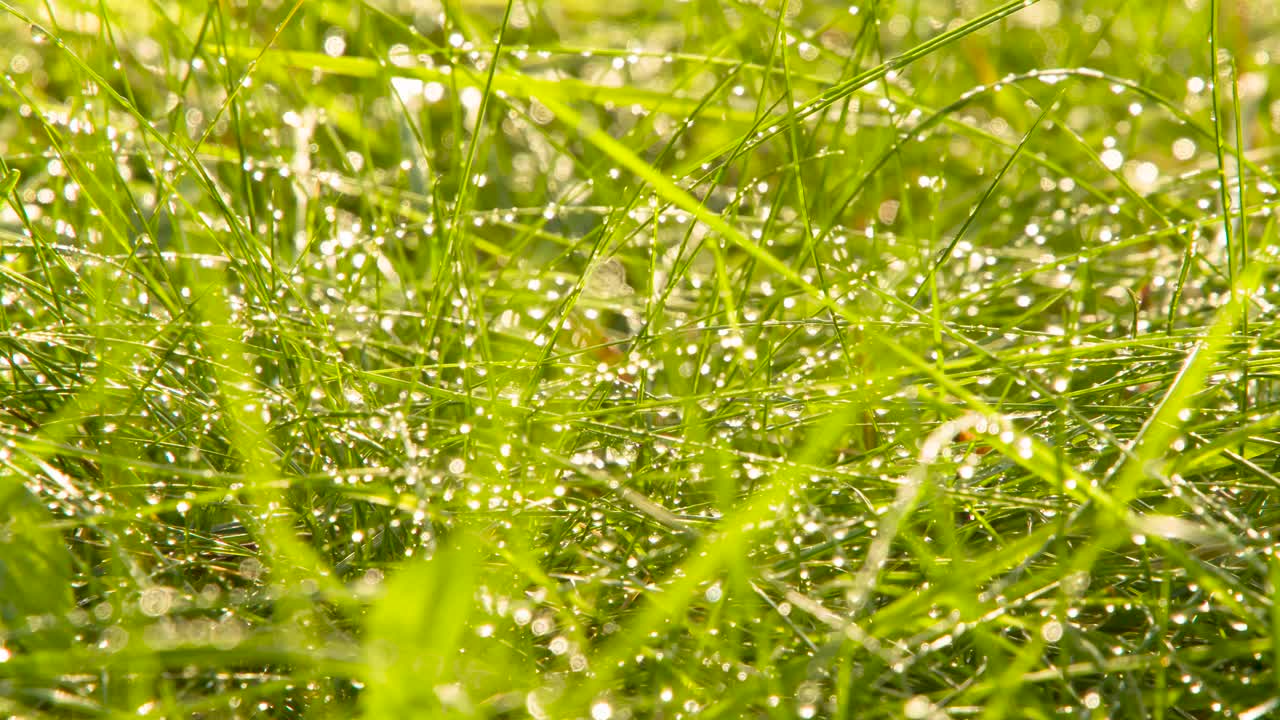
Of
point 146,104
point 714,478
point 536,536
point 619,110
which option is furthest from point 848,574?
point 146,104

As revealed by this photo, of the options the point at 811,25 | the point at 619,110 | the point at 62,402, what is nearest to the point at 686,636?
the point at 62,402

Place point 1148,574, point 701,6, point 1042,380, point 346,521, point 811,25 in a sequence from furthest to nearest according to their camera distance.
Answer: point 811,25 → point 701,6 → point 1042,380 → point 346,521 → point 1148,574

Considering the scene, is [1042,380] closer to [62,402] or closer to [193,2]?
[62,402]

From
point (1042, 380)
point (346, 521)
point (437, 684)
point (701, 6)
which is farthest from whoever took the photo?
point (701, 6)

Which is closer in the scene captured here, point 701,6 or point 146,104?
point 146,104

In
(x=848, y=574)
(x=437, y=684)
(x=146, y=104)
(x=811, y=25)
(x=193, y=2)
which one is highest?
(x=811, y=25)

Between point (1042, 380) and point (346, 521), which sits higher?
point (1042, 380)
